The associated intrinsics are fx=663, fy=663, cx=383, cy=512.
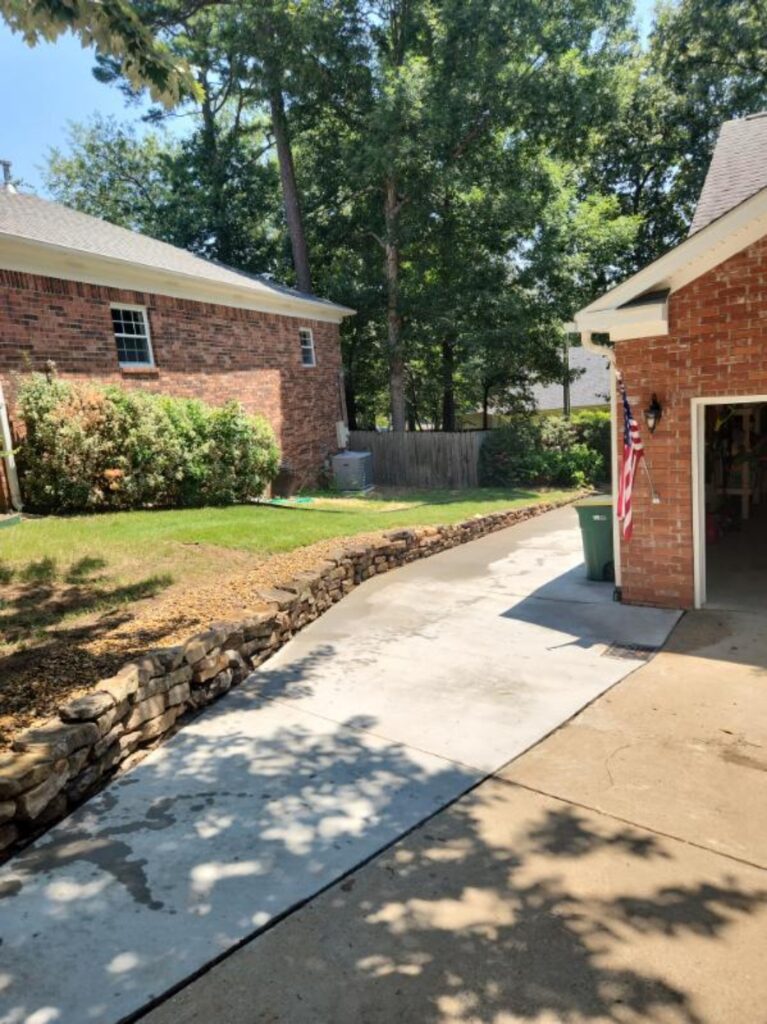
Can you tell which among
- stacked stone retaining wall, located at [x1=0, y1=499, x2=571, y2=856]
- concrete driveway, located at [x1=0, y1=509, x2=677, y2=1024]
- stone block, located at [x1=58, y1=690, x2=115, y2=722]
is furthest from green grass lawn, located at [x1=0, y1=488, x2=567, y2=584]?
stone block, located at [x1=58, y1=690, x2=115, y2=722]

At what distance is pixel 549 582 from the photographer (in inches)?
362

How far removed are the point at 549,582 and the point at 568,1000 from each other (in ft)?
22.4

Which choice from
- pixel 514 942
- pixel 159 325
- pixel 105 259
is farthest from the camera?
pixel 159 325

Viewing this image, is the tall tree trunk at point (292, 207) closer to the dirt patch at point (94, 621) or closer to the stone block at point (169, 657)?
the dirt patch at point (94, 621)

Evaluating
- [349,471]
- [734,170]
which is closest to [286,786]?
[734,170]

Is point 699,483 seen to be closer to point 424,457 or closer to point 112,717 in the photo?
point 112,717

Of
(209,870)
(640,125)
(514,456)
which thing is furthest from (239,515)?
(640,125)

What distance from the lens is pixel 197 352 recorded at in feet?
49.1

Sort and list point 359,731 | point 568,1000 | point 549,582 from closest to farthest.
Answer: point 568,1000 < point 359,731 < point 549,582

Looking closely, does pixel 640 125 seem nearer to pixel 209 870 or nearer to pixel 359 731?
pixel 359 731

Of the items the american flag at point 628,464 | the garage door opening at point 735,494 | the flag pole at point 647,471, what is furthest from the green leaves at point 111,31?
the garage door opening at point 735,494

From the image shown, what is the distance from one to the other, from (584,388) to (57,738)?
1323 inches

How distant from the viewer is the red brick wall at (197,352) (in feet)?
37.2

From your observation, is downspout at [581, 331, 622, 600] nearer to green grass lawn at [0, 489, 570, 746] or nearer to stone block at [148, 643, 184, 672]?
green grass lawn at [0, 489, 570, 746]
